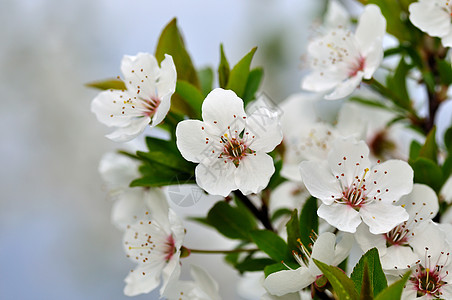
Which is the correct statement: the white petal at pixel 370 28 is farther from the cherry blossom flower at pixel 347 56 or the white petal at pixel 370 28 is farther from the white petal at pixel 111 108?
the white petal at pixel 111 108

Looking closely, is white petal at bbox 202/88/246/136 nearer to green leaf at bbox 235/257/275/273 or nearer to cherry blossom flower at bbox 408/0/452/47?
green leaf at bbox 235/257/275/273

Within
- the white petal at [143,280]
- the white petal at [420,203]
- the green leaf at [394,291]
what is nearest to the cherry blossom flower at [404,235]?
the white petal at [420,203]

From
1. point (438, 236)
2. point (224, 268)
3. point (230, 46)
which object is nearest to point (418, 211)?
point (438, 236)

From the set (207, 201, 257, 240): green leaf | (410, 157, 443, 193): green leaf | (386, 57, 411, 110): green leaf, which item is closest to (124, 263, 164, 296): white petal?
(207, 201, 257, 240): green leaf

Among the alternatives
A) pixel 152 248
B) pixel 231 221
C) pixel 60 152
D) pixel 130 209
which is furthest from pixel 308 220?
pixel 60 152

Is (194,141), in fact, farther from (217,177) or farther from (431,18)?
(431,18)
